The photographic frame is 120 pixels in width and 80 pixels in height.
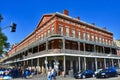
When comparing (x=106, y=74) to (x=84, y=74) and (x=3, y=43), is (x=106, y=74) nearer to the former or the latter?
(x=84, y=74)

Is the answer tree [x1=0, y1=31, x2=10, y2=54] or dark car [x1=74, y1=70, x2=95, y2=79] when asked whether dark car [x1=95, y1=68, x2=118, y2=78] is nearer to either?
dark car [x1=74, y1=70, x2=95, y2=79]

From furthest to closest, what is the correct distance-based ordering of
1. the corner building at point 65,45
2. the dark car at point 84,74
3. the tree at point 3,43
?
the tree at point 3,43 < the corner building at point 65,45 < the dark car at point 84,74

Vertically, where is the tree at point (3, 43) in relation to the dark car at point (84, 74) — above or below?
above

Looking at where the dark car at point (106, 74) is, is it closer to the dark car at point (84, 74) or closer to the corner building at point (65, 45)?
the dark car at point (84, 74)

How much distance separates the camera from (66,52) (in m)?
33.8

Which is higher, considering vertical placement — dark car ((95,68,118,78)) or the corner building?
the corner building

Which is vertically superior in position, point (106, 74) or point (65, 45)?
point (65, 45)

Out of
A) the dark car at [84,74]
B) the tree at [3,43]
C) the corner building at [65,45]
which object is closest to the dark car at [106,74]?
the dark car at [84,74]

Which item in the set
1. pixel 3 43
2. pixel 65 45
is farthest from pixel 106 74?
pixel 3 43

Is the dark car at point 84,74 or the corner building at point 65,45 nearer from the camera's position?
the dark car at point 84,74

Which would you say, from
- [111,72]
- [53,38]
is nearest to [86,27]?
[53,38]

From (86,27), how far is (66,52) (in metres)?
14.0

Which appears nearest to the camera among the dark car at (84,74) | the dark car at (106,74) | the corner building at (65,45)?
the dark car at (106,74)

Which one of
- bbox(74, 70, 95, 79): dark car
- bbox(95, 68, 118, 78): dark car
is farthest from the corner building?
bbox(95, 68, 118, 78): dark car
